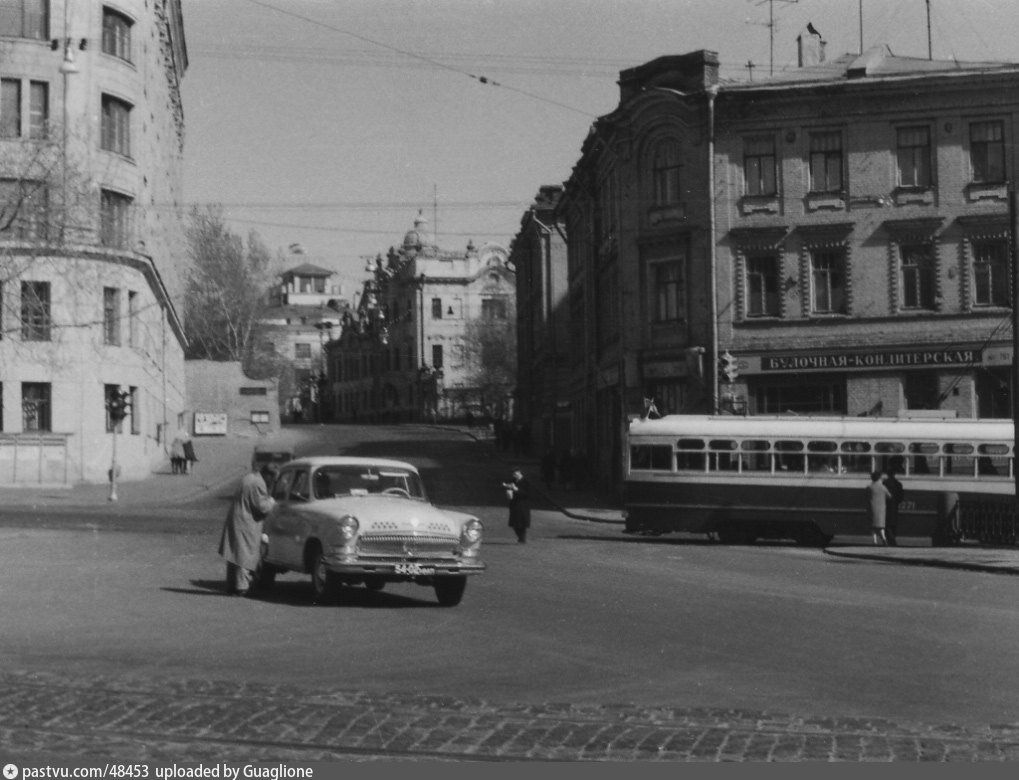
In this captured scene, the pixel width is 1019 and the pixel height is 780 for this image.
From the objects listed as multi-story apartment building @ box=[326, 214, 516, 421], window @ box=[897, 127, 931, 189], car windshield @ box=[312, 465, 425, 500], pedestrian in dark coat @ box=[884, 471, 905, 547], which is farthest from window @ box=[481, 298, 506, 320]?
car windshield @ box=[312, 465, 425, 500]

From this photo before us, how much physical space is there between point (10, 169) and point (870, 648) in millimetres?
27500

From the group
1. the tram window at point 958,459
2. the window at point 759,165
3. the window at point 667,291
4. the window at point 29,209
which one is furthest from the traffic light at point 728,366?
the window at point 29,209

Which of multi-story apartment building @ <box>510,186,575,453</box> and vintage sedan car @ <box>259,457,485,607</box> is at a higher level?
multi-story apartment building @ <box>510,186,575,453</box>

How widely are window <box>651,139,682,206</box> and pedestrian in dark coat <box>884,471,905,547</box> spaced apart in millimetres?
16720

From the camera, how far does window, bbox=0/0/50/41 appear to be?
53688mm

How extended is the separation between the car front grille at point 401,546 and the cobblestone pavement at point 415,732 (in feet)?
22.4

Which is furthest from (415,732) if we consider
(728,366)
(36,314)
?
(36,314)

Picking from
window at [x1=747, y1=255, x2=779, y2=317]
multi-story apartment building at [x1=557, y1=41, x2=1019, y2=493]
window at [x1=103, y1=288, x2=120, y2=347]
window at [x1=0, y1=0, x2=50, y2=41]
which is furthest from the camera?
window at [x1=103, y1=288, x2=120, y2=347]

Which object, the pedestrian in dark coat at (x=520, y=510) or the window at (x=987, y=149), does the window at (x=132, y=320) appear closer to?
the pedestrian in dark coat at (x=520, y=510)

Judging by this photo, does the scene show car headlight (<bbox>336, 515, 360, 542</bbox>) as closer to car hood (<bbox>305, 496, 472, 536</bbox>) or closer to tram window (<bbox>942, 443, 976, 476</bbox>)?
car hood (<bbox>305, 496, 472, 536</bbox>)

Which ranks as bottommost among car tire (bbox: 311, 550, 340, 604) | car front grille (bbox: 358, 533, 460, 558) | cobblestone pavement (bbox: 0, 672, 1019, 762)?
cobblestone pavement (bbox: 0, 672, 1019, 762)

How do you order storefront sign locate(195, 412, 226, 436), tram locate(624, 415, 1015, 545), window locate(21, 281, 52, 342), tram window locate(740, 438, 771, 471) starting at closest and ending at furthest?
tram locate(624, 415, 1015, 545), tram window locate(740, 438, 771, 471), window locate(21, 281, 52, 342), storefront sign locate(195, 412, 226, 436)

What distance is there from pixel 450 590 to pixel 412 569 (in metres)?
0.64

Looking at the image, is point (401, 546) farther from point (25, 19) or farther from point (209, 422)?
point (209, 422)
